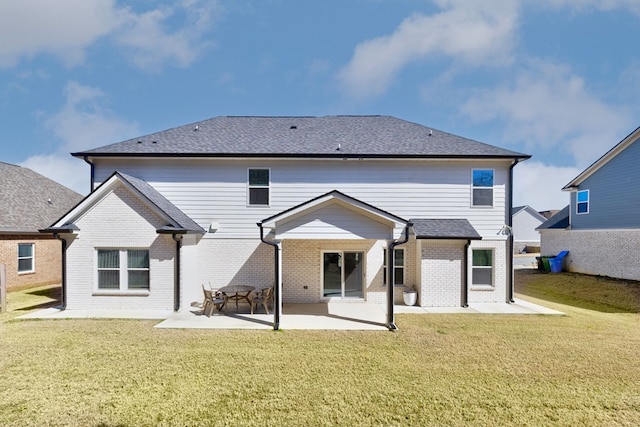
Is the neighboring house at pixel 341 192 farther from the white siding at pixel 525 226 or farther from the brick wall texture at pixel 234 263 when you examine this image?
the white siding at pixel 525 226

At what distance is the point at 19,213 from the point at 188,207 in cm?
1214

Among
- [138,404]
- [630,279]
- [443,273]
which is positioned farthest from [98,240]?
[630,279]

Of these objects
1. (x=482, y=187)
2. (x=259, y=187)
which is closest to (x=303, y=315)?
(x=259, y=187)

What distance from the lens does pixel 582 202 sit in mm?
20562

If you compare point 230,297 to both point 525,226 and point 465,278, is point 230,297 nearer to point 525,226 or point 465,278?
point 465,278

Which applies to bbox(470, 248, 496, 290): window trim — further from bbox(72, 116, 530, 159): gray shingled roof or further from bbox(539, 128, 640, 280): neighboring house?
bbox(539, 128, 640, 280): neighboring house

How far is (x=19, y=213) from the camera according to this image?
16.7 meters

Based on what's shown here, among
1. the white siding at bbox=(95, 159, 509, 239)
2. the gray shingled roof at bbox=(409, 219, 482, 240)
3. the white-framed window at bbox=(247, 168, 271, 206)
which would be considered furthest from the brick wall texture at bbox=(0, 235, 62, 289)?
the gray shingled roof at bbox=(409, 219, 482, 240)

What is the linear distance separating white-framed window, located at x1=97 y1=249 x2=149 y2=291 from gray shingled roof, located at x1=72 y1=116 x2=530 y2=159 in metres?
4.17

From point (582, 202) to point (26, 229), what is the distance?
3467 centimetres

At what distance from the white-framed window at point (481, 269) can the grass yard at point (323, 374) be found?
103 inches

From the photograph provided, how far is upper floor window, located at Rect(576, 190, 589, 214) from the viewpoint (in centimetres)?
2022

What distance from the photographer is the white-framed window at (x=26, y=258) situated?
52.2 feet

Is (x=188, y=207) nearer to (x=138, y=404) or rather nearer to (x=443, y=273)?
(x=138, y=404)
